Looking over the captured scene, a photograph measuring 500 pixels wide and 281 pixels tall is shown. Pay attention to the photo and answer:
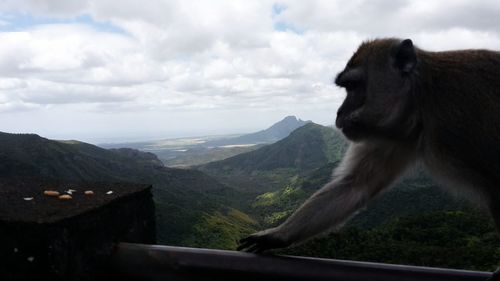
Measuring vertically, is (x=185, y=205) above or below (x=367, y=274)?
below

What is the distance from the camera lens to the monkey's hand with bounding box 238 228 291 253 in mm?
3250

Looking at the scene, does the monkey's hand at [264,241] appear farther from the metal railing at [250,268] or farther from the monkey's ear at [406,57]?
the monkey's ear at [406,57]

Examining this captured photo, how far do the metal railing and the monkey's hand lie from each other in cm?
84

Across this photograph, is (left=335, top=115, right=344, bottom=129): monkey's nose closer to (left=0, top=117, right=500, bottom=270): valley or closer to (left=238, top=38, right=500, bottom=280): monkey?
(left=238, top=38, right=500, bottom=280): monkey

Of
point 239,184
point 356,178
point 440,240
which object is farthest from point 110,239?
point 239,184

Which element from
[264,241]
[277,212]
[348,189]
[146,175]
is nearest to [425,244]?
[348,189]

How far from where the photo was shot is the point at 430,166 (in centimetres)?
373

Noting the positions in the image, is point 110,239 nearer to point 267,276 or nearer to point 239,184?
point 267,276

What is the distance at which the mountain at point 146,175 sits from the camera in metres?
75.3

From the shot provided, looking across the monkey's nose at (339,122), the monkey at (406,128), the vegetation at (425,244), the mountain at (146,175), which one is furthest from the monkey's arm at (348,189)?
the mountain at (146,175)

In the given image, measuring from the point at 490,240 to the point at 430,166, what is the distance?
39039mm

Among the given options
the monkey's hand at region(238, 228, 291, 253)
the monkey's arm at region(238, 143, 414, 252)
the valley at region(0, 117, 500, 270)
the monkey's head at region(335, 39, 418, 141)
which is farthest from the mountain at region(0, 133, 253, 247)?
the monkey's hand at region(238, 228, 291, 253)

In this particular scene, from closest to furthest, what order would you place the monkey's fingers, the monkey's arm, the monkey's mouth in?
the monkey's fingers
the monkey's arm
the monkey's mouth

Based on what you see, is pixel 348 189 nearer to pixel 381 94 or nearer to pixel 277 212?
pixel 381 94
